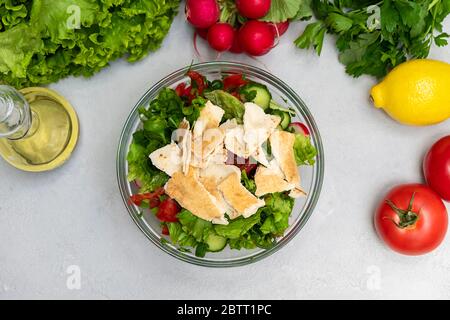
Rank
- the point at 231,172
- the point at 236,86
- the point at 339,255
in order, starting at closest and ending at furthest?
the point at 231,172
the point at 236,86
the point at 339,255

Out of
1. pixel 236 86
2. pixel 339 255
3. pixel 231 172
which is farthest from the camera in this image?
pixel 339 255

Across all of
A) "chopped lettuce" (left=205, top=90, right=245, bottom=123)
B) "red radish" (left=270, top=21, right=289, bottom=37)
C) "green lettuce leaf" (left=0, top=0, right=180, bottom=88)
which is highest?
"red radish" (left=270, top=21, right=289, bottom=37)

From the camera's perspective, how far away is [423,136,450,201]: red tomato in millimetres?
1238

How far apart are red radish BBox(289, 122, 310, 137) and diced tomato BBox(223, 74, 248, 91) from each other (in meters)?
0.13

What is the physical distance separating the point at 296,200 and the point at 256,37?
12.8 inches

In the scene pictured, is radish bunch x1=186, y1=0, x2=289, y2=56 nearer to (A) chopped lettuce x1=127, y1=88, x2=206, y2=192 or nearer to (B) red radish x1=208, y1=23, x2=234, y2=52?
(B) red radish x1=208, y1=23, x2=234, y2=52

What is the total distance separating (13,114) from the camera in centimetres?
114

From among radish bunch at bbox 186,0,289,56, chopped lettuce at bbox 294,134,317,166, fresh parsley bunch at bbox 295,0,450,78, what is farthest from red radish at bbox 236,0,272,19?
chopped lettuce at bbox 294,134,317,166

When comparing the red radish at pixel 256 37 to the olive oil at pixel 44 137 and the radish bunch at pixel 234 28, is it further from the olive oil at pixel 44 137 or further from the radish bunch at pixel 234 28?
the olive oil at pixel 44 137

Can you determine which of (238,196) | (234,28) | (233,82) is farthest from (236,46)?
(238,196)

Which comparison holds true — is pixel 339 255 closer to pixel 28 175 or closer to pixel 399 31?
pixel 399 31

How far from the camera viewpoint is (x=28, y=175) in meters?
1.34
